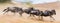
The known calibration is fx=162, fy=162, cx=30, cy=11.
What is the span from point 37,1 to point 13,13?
631 millimetres

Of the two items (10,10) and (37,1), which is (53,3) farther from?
(10,10)

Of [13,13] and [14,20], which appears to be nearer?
[14,20]

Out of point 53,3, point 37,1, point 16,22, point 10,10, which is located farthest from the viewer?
point 37,1

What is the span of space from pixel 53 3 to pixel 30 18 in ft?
2.05

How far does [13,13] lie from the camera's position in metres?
1.18

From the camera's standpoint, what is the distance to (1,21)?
40.1 inches

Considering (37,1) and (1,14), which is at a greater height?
(37,1)

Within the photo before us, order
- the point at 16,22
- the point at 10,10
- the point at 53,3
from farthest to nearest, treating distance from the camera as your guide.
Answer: the point at 53,3 < the point at 10,10 < the point at 16,22


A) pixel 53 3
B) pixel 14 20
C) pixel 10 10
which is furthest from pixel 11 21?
pixel 53 3

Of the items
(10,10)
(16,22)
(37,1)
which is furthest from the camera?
(37,1)

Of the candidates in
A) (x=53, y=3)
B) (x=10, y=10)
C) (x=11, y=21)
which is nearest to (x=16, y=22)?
(x=11, y=21)

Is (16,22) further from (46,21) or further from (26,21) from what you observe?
(46,21)

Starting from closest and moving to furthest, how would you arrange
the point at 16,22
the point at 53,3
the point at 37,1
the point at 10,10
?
the point at 16,22 < the point at 10,10 < the point at 53,3 < the point at 37,1

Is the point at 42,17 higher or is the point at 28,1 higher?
the point at 28,1
